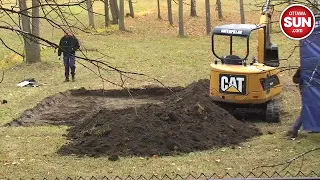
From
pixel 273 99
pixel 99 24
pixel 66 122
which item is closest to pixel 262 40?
pixel 273 99

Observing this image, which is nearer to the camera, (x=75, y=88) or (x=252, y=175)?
(x=252, y=175)

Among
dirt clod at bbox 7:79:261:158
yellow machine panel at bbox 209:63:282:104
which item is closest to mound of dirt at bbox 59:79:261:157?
dirt clod at bbox 7:79:261:158

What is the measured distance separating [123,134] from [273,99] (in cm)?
473

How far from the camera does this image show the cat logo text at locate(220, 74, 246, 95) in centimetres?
1382

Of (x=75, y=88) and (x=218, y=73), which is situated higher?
(x=218, y=73)

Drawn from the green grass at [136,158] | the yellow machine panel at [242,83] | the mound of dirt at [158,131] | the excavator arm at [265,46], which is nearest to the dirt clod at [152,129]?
the mound of dirt at [158,131]

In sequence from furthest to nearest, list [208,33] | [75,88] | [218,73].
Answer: [208,33], [75,88], [218,73]

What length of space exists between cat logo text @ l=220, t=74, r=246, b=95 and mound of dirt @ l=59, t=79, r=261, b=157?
1.75 ft

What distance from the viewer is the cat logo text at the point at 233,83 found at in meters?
13.8

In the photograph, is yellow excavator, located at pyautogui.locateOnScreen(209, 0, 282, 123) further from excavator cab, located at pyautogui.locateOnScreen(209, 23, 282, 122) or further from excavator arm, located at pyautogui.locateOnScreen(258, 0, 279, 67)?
excavator arm, located at pyautogui.locateOnScreen(258, 0, 279, 67)

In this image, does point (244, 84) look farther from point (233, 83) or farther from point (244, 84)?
point (233, 83)

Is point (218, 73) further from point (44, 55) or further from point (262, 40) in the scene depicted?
point (44, 55)

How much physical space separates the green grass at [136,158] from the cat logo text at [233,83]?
37.2 inches

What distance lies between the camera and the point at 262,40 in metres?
16.7
